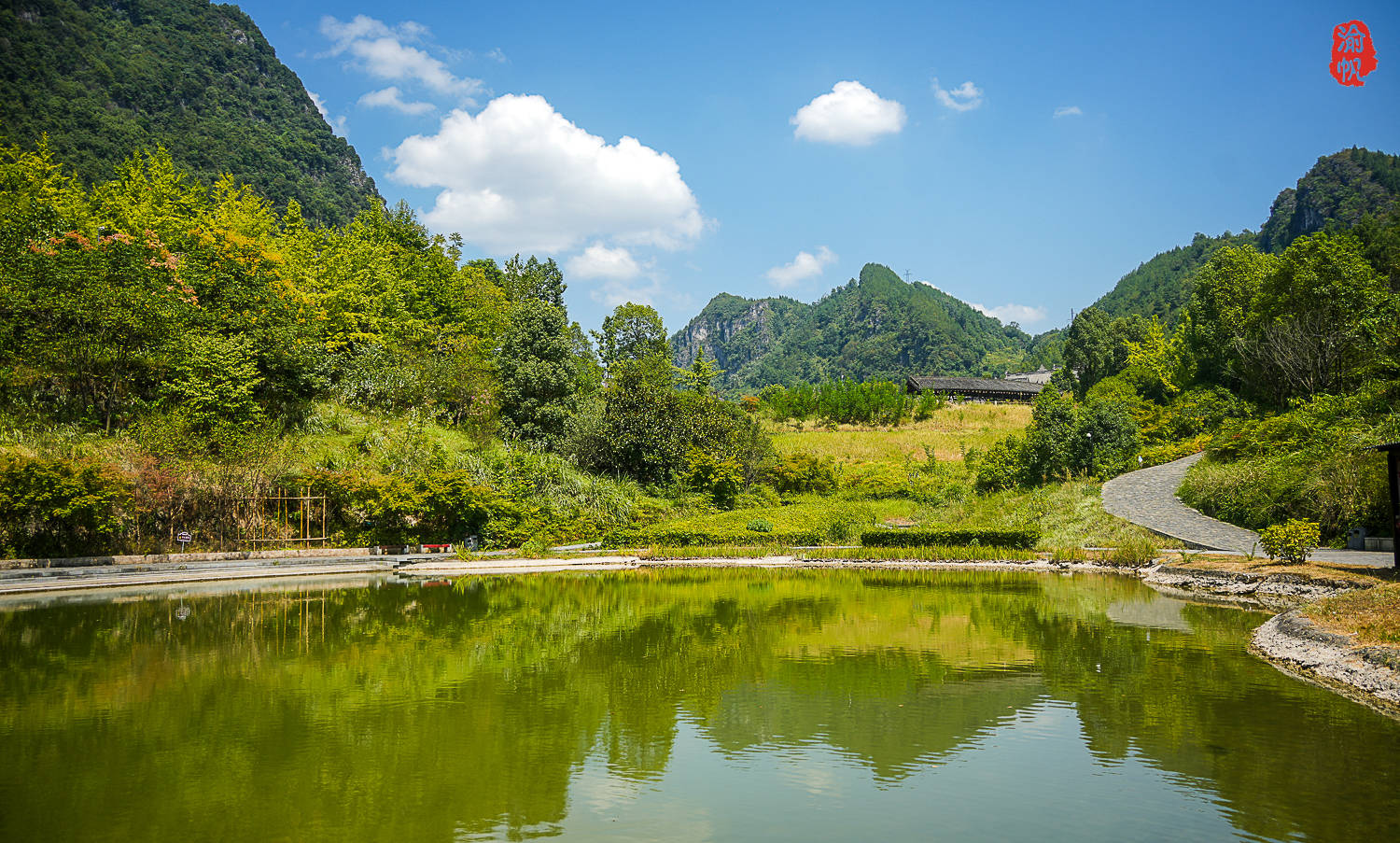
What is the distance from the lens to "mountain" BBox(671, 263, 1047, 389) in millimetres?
137250

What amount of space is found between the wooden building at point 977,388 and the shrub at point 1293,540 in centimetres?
5161

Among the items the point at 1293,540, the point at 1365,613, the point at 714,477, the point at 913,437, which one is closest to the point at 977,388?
the point at 913,437

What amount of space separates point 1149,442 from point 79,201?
171ft

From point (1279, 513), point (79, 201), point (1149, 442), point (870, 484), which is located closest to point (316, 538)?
point (79, 201)

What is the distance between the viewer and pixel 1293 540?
53.8 feet

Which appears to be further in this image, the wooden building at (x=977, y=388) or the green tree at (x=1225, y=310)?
the wooden building at (x=977, y=388)

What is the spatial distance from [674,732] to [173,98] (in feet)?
354

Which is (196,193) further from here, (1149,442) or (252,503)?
(1149,442)

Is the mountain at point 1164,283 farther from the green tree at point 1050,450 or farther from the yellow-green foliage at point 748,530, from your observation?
the yellow-green foliage at point 748,530

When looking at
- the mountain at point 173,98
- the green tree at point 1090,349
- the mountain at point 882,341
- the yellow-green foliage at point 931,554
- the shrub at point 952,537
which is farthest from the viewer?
the mountain at point 882,341

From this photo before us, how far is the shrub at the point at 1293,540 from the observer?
1628 centimetres

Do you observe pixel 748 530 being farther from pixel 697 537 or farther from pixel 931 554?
pixel 931 554

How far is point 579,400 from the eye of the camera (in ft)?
116

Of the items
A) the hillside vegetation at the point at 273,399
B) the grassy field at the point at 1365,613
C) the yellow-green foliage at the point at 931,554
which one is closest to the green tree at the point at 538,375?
the hillside vegetation at the point at 273,399
